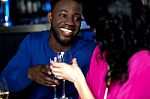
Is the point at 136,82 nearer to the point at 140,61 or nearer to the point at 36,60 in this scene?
the point at 140,61

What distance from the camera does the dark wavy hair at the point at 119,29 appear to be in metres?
1.43

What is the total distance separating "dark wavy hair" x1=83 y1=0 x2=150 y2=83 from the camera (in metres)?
1.43

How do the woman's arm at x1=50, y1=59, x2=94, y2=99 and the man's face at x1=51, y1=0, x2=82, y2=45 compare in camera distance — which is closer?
the woman's arm at x1=50, y1=59, x2=94, y2=99

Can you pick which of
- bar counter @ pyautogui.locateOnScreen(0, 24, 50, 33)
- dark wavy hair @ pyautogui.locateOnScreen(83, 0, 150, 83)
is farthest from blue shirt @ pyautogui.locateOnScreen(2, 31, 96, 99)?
bar counter @ pyautogui.locateOnScreen(0, 24, 50, 33)

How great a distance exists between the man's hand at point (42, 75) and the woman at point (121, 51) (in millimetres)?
136

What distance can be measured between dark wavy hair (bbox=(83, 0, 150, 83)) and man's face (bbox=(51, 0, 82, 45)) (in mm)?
473

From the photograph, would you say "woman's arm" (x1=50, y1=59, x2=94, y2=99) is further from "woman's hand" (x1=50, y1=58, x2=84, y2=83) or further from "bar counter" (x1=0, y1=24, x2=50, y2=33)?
"bar counter" (x1=0, y1=24, x2=50, y2=33)

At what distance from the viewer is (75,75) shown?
1522 millimetres

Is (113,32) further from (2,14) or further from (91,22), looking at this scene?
(2,14)

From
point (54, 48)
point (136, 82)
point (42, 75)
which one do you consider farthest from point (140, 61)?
point (54, 48)

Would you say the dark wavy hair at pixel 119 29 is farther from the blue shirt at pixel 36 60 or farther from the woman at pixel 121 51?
the blue shirt at pixel 36 60

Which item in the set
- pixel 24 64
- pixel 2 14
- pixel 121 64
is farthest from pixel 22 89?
pixel 2 14

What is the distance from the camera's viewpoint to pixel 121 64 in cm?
147

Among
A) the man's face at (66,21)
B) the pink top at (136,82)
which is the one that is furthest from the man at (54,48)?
the pink top at (136,82)
